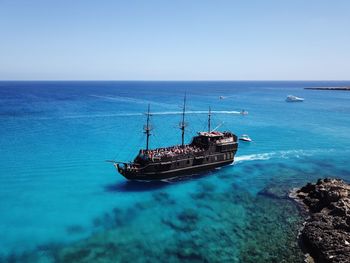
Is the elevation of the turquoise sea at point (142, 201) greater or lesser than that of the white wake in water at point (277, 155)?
lesser

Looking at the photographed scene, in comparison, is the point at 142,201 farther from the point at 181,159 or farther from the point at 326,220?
the point at 326,220

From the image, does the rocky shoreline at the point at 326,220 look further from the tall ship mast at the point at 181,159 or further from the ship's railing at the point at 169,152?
the ship's railing at the point at 169,152

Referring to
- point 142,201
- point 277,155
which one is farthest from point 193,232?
point 277,155

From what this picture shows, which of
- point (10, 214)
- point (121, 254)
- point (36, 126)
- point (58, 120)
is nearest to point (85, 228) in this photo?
point (121, 254)

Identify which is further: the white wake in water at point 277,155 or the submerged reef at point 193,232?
Result: the white wake in water at point 277,155

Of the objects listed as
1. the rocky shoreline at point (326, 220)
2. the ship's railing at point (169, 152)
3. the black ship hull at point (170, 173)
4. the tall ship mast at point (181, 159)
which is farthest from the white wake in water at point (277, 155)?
the rocky shoreline at point (326, 220)

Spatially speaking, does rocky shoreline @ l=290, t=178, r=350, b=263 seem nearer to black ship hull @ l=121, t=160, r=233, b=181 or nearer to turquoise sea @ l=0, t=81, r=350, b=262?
turquoise sea @ l=0, t=81, r=350, b=262
